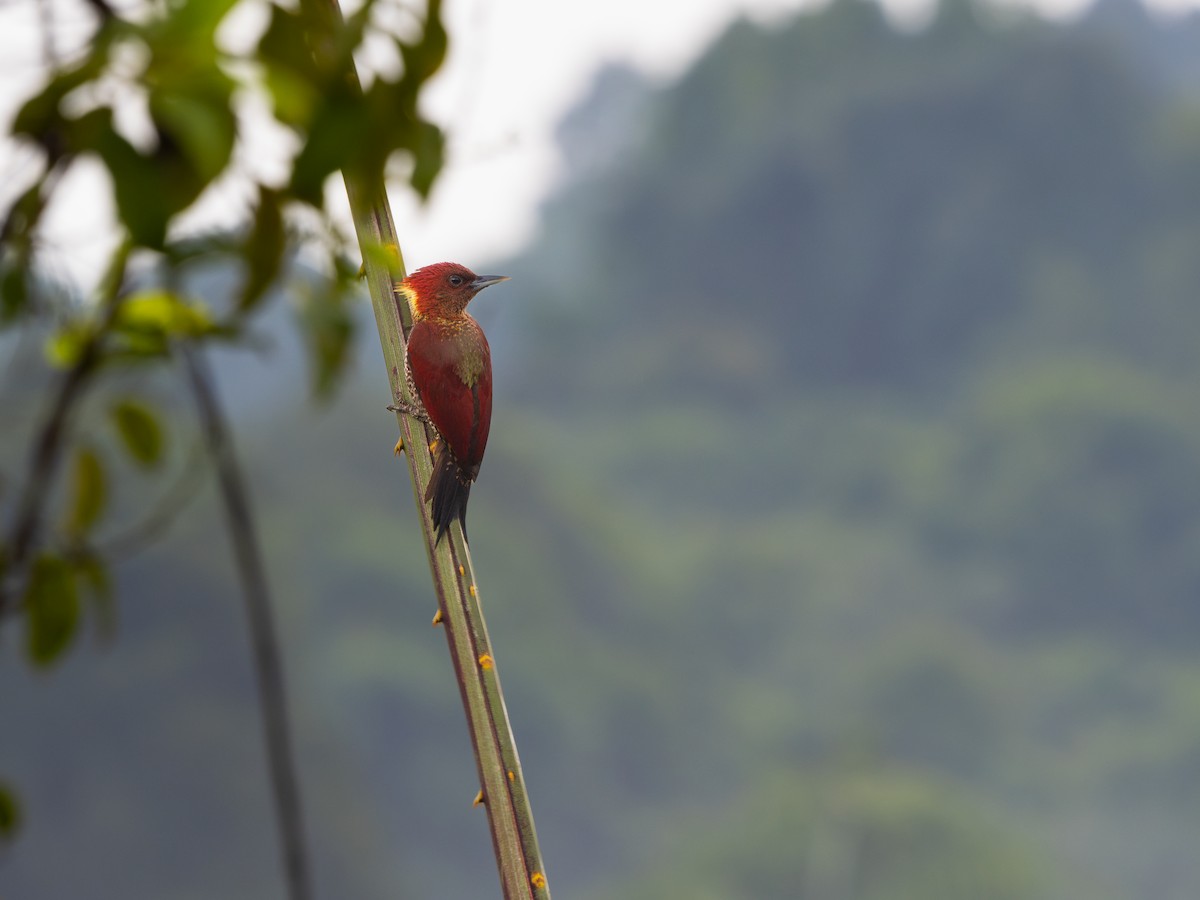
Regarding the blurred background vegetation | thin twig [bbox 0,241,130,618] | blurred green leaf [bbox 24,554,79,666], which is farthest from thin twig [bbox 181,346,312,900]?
the blurred background vegetation

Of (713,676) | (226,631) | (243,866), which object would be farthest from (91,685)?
(713,676)

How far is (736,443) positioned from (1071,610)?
838 cm

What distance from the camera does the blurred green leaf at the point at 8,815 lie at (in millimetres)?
749

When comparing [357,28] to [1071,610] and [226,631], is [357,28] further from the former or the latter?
[1071,610]

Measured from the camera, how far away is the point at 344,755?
78.6 feet

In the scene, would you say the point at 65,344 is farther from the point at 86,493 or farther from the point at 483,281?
the point at 483,281

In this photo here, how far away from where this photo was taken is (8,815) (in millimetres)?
760

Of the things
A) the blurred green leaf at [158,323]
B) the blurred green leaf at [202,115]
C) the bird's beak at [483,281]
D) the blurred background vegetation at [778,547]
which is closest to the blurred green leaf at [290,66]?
the blurred green leaf at [202,115]

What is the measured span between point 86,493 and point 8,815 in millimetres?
199

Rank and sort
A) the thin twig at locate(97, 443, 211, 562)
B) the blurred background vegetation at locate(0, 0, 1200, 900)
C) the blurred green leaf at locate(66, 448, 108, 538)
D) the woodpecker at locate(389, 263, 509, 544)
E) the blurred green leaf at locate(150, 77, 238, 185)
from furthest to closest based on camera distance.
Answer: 1. the blurred background vegetation at locate(0, 0, 1200, 900)
2. the blurred green leaf at locate(66, 448, 108, 538)
3. the thin twig at locate(97, 443, 211, 562)
4. the woodpecker at locate(389, 263, 509, 544)
5. the blurred green leaf at locate(150, 77, 238, 185)

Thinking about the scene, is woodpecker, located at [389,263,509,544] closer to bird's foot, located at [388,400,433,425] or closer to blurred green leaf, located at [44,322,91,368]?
bird's foot, located at [388,400,433,425]

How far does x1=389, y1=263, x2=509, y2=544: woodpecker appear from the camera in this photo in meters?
0.52

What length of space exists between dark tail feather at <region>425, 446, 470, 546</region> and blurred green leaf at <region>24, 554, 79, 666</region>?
13.8 inches

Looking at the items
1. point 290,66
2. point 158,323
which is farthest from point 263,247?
point 158,323
